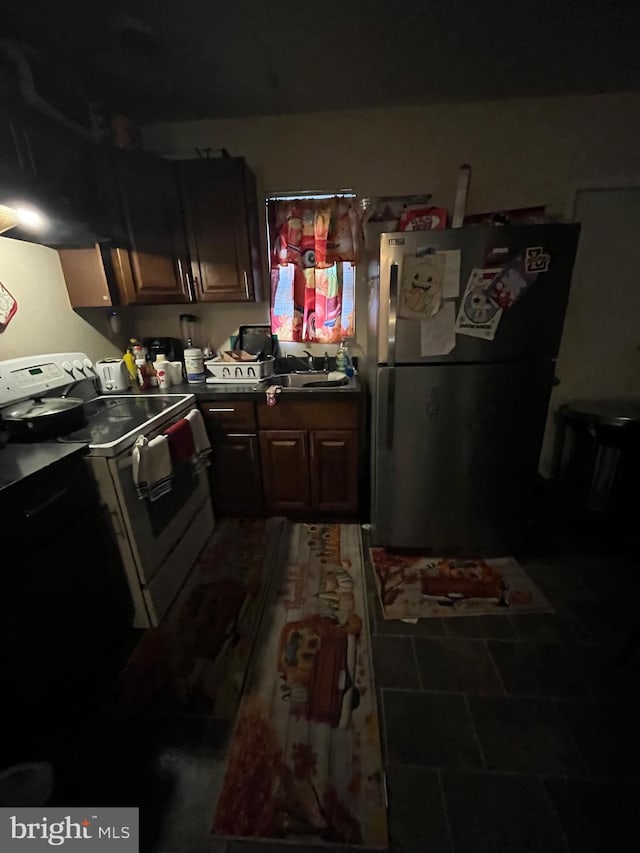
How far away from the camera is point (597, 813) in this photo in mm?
934

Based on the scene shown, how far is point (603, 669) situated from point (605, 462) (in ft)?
3.74

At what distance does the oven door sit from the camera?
1294 millimetres

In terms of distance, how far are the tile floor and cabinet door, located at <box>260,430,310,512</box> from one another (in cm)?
91

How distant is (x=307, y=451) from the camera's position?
2.03m

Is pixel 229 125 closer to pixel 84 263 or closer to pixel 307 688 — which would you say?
pixel 84 263

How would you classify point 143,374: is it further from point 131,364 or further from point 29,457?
point 29,457

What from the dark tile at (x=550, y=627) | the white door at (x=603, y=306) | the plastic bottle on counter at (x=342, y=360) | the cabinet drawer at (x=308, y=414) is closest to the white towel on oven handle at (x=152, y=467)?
the cabinet drawer at (x=308, y=414)

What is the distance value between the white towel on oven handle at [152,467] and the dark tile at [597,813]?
164cm

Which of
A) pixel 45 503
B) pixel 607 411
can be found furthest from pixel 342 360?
pixel 45 503

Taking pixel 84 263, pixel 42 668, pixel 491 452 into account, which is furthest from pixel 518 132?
pixel 42 668

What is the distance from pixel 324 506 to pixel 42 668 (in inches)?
57.0

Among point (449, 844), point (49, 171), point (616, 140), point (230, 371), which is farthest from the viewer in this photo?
point (230, 371)

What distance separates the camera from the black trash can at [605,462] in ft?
6.18

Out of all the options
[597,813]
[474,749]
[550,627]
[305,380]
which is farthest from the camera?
[305,380]
